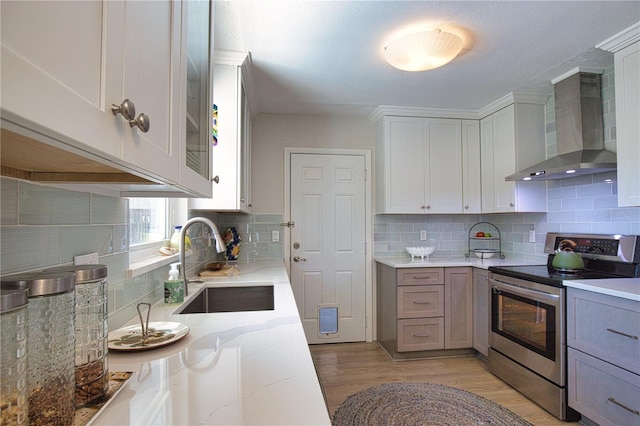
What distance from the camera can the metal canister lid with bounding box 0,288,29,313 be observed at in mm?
418

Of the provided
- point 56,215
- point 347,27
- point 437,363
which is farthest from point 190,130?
point 437,363

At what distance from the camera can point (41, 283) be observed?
509 mm

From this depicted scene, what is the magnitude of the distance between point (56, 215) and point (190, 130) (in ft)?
1.33

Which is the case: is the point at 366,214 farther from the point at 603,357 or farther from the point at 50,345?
the point at 50,345

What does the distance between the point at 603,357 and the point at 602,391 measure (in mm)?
194

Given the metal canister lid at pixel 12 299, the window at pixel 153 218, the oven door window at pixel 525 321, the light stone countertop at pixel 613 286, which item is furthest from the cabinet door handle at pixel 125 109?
the oven door window at pixel 525 321

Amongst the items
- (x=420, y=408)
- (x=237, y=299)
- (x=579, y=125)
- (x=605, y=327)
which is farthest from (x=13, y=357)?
(x=579, y=125)

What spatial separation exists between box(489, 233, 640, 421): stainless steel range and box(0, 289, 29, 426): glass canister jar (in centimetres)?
256

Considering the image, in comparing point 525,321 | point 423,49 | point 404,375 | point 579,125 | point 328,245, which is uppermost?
point 423,49

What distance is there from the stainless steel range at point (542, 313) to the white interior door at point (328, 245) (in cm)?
132

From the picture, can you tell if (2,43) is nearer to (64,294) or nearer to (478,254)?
(64,294)

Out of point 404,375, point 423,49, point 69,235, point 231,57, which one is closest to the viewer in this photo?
point 69,235

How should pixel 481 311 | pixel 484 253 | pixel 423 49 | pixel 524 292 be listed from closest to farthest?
1. pixel 423 49
2. pixel 524 292
3. pixel 481 311
4. pixel 484 253

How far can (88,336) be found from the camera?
0.67 metres
